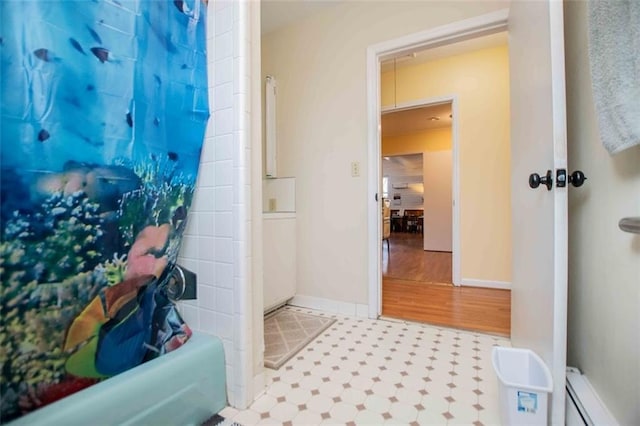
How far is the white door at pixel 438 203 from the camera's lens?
482cm

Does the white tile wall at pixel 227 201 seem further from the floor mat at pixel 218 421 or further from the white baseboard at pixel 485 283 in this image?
the white baseboard at pixel 485 283

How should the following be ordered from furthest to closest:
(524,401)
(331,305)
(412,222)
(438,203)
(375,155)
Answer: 1. (412,222)
2. (438,203)
3. (331,305)
4. (375,155)
5. (524,401)

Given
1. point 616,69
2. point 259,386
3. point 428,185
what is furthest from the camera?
point 428,185

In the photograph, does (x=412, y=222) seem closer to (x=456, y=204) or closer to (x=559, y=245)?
(x=456, y=204)

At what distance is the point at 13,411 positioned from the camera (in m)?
0.70

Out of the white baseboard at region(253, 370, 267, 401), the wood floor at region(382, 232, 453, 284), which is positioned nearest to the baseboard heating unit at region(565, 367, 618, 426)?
the white baseboard at region(253, 370, 267, 401)

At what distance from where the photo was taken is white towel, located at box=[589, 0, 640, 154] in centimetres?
69

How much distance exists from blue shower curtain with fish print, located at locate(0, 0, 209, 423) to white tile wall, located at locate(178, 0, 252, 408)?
71 millimetres

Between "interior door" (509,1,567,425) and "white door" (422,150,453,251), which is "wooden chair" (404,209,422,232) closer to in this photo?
"white door" (422,150,453,251)

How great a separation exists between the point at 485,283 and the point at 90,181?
306 centimetres

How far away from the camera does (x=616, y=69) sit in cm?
73

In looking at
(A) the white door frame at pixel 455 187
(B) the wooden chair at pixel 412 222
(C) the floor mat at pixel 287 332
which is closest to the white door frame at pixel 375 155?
(C) the floor mat at pixel 287 332

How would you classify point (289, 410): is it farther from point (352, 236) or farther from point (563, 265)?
point (352, 236)

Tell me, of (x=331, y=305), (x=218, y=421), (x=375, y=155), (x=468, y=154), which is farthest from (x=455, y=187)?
(x=218, y=421)
